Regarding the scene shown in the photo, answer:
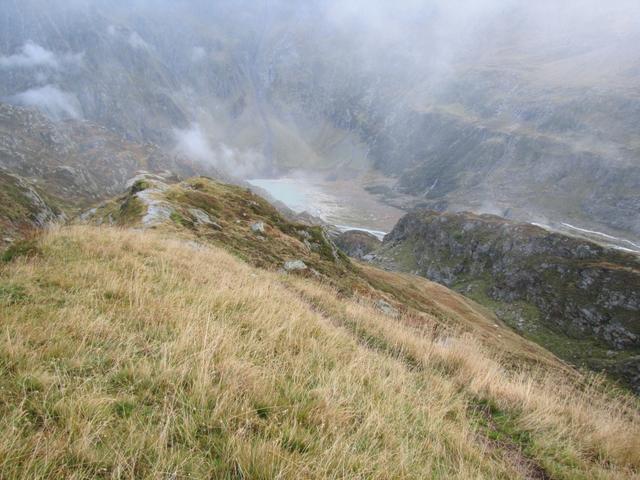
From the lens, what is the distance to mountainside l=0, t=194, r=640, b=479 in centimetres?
283

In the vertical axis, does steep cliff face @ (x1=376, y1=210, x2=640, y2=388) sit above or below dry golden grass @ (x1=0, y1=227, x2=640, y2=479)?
above

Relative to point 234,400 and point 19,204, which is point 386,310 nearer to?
point 234,400

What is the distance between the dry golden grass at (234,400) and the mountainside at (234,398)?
0.8 inches

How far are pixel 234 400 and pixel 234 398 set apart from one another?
3cm

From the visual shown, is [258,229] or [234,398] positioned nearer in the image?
[234,398]

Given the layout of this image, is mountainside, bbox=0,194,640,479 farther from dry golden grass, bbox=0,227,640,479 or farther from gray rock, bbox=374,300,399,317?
gray rock, bbox=374,300,399,317

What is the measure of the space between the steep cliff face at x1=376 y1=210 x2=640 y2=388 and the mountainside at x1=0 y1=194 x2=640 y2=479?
8184cm

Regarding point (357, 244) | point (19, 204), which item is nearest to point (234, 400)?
point (19, 204)

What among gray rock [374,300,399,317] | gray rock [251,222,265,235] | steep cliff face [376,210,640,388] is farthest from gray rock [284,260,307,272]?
steep cliff face [376,210,640,388]

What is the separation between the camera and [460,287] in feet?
388

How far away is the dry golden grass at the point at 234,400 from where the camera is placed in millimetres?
2814

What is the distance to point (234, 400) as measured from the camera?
11.9 ft

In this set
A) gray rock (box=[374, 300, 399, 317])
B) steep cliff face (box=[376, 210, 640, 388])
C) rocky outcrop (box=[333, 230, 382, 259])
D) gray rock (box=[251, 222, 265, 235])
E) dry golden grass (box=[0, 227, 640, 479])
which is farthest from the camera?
rocky outcrop (box=[333, 230, 382, 259])

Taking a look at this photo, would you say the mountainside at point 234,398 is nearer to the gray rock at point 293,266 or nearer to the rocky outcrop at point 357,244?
the gray rock at point 293,266
